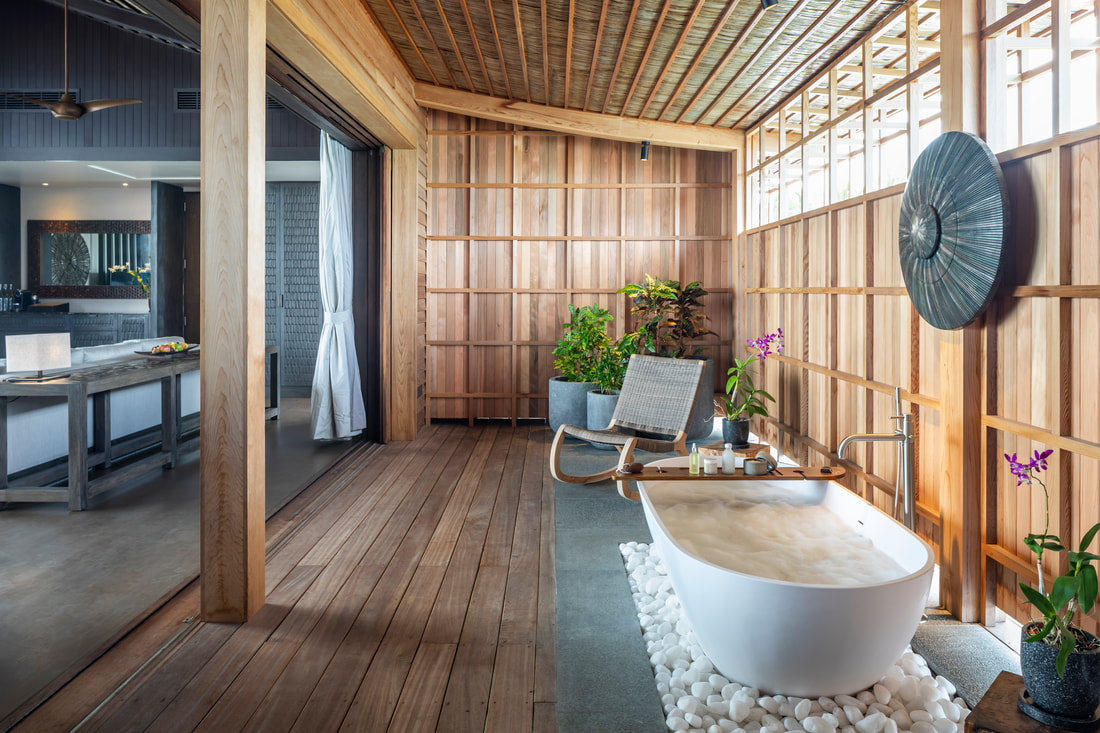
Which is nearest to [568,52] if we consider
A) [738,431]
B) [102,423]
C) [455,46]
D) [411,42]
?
[455,46]

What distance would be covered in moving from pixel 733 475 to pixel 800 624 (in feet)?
4.27

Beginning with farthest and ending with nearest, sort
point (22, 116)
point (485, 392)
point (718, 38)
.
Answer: point (22, 116) → point (485, 392) → point (718, 38)

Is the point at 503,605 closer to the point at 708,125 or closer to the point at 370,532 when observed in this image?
the point at 370,532

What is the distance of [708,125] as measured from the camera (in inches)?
240

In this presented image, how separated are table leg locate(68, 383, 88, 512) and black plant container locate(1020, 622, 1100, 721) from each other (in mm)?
4265

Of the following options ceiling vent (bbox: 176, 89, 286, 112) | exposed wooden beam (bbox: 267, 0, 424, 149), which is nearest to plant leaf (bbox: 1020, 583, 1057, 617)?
exposed wooden beam (bbox: 267, 0, 424, 149)

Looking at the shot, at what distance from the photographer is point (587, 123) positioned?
20.1 ft

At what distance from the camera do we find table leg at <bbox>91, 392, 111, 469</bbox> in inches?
176

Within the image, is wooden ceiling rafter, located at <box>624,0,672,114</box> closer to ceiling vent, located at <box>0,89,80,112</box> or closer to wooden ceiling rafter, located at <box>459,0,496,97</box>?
wooden ceiling rafter, located at <box>459,0,496,97</box>

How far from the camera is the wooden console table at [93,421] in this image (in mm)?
3666

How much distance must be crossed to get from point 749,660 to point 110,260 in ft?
32.5

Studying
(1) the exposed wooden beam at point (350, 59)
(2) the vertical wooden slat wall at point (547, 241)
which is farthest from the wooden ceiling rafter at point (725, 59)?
(1) the exposed wooden beam at point (350, 59)

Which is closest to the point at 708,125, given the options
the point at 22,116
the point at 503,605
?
the point at 503,605

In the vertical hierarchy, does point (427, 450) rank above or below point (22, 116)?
below
